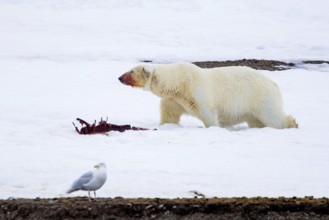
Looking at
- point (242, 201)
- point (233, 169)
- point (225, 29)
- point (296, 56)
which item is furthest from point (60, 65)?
point (242, 201)

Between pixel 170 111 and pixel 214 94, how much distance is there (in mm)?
773

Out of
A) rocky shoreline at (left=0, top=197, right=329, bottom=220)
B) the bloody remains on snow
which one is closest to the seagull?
rocky shoreline at (left=0, top=197, right=329, bottom=220)

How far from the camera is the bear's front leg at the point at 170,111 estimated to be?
37.3ft

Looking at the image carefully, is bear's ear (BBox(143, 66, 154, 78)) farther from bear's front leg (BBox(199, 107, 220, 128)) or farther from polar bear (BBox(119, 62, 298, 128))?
bear's front leg (BBox(199, 107, 220, 128))

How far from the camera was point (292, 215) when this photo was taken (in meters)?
5.66

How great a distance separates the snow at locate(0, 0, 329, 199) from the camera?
7.66 m

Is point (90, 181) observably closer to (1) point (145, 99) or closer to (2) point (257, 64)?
(1) point (145, 99)

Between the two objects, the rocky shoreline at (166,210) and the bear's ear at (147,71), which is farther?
the bear's ear at (147,71)

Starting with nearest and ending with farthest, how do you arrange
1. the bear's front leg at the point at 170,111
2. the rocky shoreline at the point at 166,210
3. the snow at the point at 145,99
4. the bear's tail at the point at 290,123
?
the rocky shoreline at the point at 166,210
the snow at the point at 145,99
the bear's tail at the point at 290,123
the bear's front leg at the point at 170,111

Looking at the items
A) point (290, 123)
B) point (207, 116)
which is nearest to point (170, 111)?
point (207, 116)

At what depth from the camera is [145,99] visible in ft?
49.0

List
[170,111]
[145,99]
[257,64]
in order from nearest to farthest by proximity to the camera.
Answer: [170,111], [145,99], [257,64]

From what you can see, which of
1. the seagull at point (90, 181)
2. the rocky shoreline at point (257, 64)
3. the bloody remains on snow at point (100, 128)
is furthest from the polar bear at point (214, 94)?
the rocky shoreline at point (257, 64)

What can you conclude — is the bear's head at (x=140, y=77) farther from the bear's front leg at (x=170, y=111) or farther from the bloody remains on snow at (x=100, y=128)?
the bloody remains on snow at (x=100, y=128)
